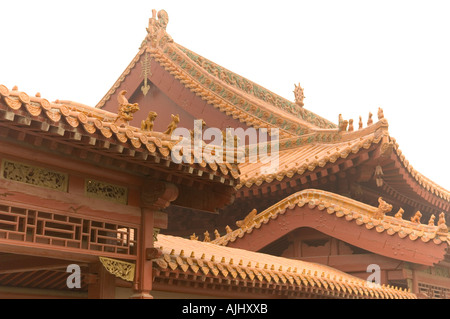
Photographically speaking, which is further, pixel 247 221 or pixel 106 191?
pixel 247 221

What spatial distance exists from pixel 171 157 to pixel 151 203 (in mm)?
720

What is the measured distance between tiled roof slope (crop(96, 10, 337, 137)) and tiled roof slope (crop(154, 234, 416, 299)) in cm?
463

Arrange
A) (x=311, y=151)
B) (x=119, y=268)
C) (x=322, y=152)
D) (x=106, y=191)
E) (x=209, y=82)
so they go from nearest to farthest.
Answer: (x=119, y=268) → (x=106, y=191) → (x=322, y=152) → (x=311, y=151) → (x=209, y=82)

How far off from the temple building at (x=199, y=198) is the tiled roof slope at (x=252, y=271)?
0.09ft

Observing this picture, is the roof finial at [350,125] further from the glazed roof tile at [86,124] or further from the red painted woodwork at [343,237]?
the glazed roof tile at [86,124]

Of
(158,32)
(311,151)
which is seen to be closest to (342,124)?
(311,151)

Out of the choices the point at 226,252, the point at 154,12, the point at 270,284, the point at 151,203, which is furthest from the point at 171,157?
the point at 154,12

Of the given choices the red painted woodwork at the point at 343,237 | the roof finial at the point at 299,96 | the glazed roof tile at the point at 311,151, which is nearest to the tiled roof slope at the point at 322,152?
the glazed roof tile at the point at 311,151

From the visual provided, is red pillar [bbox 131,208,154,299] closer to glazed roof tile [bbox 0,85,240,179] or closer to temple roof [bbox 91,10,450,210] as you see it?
glazed roof tile [bbox 0,85,240,179]

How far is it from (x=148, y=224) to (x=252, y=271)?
1747 millimetres

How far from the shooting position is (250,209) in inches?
580

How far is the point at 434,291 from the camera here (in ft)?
43.4

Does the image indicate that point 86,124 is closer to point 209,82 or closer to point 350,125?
point 350,125

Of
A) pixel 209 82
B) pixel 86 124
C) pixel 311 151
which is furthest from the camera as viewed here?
pixel 209 82
